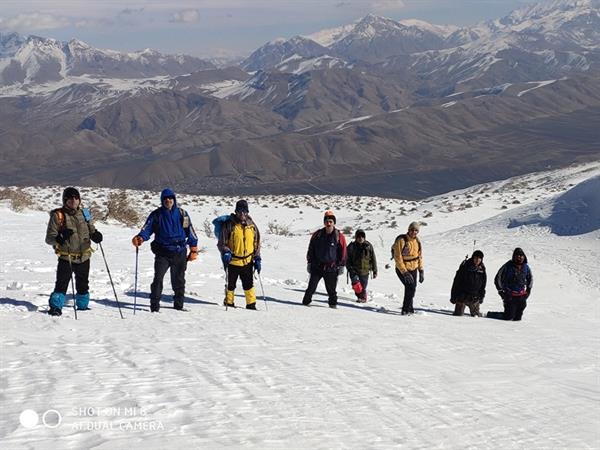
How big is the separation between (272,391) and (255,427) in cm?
88

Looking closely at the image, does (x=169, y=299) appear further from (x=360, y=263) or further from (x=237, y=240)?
(x=360, y=263)

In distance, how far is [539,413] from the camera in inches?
210

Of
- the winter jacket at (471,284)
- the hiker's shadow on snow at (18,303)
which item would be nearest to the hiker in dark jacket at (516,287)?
the winter jacket at (471,284)

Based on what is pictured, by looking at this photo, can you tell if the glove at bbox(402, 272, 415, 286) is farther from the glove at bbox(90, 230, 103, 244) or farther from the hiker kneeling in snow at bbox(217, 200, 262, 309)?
the glove at bbox(90, 230, 103, 244)

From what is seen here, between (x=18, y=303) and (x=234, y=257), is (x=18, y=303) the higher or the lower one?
the lower one

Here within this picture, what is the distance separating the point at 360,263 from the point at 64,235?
19.4 feet

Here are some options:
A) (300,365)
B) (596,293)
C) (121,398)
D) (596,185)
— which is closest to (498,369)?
(300,365)

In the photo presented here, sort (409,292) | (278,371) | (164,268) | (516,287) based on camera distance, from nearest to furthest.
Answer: (278,371), (164,268), (409,292), (516,287)

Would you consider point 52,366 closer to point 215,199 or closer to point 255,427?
point 255,427

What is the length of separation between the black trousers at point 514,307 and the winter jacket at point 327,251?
11.1ft

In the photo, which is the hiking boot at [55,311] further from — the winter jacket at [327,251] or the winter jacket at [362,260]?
the winter jacket at [362,260]

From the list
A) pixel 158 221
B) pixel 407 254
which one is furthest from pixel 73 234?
pixel 407 254

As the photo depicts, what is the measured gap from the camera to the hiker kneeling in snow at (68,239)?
8219 millimetres

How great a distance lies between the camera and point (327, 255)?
1095 centimetres
